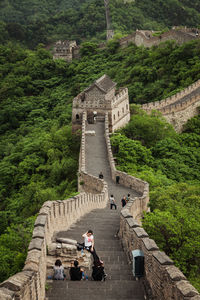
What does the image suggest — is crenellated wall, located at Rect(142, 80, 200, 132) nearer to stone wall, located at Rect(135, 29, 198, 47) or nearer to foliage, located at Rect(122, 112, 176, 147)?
foliage, located at Rect(122, 112, 176, 147)

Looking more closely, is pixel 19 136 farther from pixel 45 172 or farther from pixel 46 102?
pixel 45 172

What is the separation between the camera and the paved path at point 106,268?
1194 centimetres

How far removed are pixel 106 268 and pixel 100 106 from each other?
24.5 metres

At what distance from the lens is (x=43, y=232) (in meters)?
13.1

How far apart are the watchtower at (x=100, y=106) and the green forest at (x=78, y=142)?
46.4 inches

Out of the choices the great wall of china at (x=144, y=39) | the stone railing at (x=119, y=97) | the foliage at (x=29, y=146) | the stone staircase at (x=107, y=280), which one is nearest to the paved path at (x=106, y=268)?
the stone staircase at (x=107, y=280)

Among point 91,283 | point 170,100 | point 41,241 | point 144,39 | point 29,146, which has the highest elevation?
point 144,39

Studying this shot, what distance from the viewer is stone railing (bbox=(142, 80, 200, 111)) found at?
151ft

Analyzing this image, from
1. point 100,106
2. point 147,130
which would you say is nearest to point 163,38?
point 147,130

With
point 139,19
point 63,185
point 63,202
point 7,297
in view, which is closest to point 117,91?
point 63,185

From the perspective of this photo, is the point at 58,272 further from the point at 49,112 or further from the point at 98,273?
the point at 49,112

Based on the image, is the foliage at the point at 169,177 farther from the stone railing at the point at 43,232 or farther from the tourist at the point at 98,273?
the tourist at the point at 98,273

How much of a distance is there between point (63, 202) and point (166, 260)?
6.20m

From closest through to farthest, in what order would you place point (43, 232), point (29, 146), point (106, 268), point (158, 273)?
point (158, 273) → point (43, 232) → point (106, 268) → point (29, 146)
